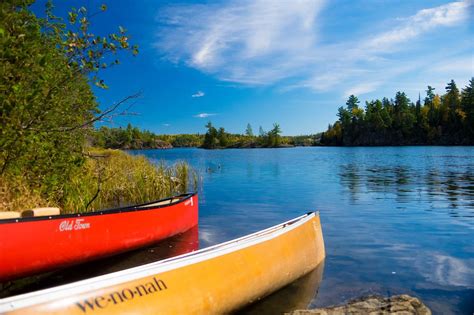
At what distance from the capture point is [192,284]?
4879 millimetres

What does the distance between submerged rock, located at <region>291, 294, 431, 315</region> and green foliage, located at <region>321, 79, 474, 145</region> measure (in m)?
106

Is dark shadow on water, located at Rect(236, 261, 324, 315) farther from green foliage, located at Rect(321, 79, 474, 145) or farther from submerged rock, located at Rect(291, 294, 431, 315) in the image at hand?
green foliage, located at Rect(321, 79, 474, 145)

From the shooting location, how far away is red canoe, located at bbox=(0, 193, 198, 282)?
6.28 meters

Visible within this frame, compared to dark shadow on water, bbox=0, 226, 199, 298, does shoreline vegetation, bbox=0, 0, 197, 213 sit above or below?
above

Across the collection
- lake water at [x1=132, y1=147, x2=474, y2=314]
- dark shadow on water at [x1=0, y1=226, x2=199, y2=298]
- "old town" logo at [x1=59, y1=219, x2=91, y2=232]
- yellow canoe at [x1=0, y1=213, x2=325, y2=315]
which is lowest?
lake water at [x1=132, y1=147, x2=474, y2=314]

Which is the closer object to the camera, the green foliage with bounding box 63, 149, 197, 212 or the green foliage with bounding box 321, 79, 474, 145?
the green foliage with bounding box 63, 149, 197, 212

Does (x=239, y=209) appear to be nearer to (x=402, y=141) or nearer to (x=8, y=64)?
(x=8, y=64)

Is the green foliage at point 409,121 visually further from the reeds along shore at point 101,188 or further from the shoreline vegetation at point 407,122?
the reeds along shore at point 101,188

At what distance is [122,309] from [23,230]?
11.0ft

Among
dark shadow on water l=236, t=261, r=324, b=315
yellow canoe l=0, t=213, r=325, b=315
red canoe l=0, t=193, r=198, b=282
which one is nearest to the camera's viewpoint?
yellow canoe l=0, t=213, r=325, b=315

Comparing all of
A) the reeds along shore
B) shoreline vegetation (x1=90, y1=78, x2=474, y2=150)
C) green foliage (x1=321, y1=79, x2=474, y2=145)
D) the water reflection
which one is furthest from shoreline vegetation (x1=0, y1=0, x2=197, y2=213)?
green foliage (x1=321, y1=79, x2=474, y2=145)

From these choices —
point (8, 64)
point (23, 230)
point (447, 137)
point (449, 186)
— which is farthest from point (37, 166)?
point (447, 137)

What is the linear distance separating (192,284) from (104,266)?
431cm

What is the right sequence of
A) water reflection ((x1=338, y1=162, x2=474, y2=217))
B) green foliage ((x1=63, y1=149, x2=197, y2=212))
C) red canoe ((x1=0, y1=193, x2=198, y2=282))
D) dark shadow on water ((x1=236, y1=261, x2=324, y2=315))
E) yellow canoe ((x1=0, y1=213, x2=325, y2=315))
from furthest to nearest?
water reflection ((x1=338, y1=162, x2=474, y2=217)) < green foliage ((x1=63, y1=149, x2=197, y2=212)) < red canoe ((x1=0, y1=193, x2=198, y2=282)) < dark shadow on water ((x1=236, y1=261, x2=324, y2=315)) < yellow canoe ((x1=0, y1=213, x2=325, y2=315))
